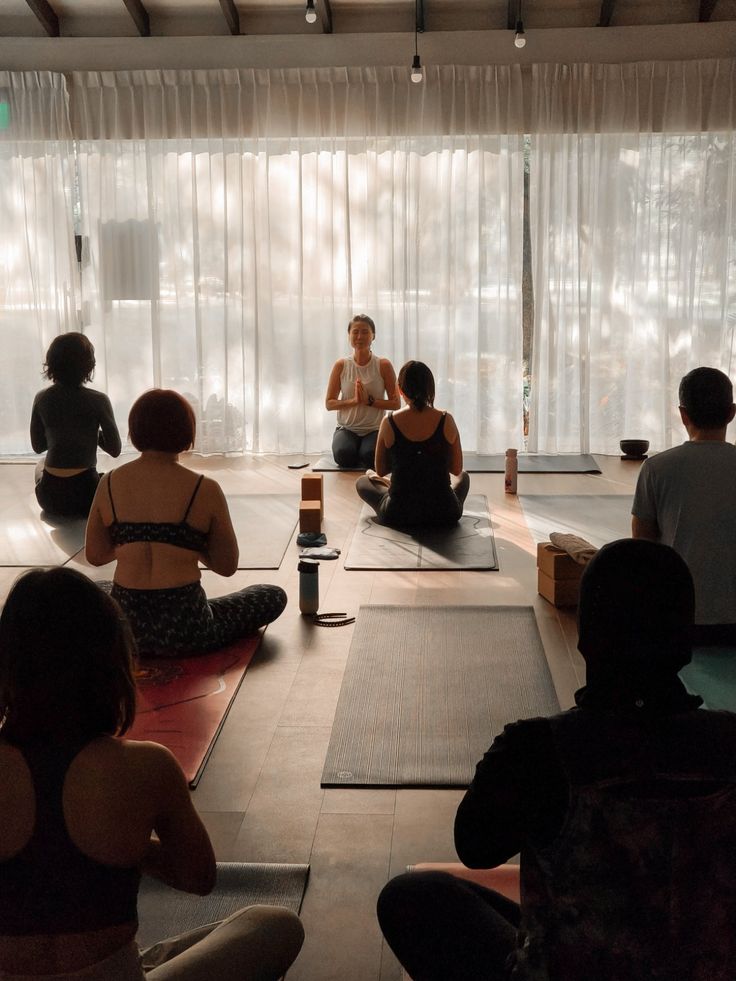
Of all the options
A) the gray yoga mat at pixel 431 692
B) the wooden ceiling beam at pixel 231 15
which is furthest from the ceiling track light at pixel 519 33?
the gray yoga mat at pixel 431 692

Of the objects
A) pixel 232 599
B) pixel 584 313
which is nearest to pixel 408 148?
pixel 584 313

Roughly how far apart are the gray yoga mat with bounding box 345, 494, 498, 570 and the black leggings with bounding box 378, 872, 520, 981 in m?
2.88

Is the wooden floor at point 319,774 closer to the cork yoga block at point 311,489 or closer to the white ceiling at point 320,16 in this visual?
the cork yoga block at point 311,489

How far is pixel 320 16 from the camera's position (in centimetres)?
661

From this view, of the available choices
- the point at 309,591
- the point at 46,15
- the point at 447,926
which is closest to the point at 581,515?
the point at 309,591

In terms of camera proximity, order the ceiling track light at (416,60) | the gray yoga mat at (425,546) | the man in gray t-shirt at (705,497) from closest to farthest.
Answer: the man in gray t-shirt at (705,497) → the gray yoga mat at (425,546) → the ceiling track light at (416,60)

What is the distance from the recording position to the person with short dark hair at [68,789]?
1.24 meters

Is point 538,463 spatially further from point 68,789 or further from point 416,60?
point 68,789

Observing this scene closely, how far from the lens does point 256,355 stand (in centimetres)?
707

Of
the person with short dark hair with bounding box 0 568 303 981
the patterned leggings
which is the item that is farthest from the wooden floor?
the person with short dark hair with bounding box 0 568 303 981

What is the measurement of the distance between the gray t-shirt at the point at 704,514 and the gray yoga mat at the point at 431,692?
530 millimetres

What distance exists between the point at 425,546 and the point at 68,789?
11.7 ft

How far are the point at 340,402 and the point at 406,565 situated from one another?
92.7 inches

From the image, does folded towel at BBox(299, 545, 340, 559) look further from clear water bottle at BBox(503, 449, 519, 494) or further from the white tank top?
the white tank top
